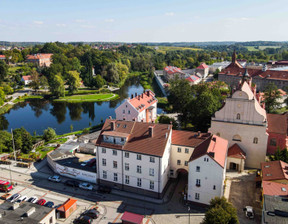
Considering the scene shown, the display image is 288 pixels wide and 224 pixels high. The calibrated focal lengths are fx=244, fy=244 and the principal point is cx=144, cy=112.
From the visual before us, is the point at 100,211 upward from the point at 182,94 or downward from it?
downward

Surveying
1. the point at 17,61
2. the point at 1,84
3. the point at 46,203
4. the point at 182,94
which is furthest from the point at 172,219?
the point at 17,61

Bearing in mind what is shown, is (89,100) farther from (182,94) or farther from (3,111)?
(182,94)

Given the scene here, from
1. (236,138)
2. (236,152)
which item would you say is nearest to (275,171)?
(236,152)

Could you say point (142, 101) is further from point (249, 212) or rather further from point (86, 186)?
point (249, 212)

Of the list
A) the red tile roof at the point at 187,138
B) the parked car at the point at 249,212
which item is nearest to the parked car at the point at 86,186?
the red tile roof at the point at 187,138

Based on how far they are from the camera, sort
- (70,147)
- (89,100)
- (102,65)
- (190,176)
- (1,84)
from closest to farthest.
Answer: (190,176) < (70,147) < (89,100) < (1,84) < (102,65)

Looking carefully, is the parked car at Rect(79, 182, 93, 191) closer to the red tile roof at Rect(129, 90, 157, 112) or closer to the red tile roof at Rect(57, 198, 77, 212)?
the red tile roof at Rect(57, 198, 77, 212)
